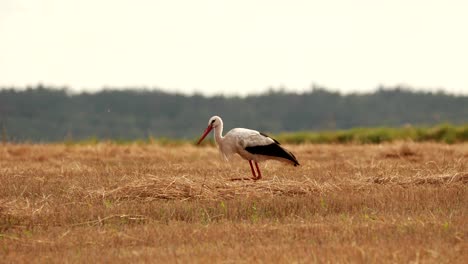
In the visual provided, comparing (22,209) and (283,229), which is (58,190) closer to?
(22,209)

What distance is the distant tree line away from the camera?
59.6m

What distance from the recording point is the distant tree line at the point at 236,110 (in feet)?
196

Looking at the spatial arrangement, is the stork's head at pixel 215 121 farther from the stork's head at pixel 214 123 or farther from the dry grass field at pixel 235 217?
the dry grass field at pixel 235 217

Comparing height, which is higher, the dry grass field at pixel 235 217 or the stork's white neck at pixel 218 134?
the stork's white neck at pixel 218 134

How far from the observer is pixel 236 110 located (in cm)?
6638

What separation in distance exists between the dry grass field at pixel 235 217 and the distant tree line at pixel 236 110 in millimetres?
46481

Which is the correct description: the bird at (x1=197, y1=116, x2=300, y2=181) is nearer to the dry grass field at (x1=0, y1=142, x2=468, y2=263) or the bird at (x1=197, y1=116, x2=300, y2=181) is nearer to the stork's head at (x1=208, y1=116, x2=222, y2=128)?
the dry grass field at (x1=0, y1=142, x2=468, y2=263)

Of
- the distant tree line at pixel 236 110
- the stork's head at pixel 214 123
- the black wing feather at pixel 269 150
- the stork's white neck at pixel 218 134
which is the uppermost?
the stork's head at pixel 214 123

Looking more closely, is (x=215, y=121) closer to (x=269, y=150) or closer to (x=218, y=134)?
(x=218, y=134)

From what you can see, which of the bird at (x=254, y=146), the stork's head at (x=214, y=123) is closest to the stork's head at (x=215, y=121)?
the stork's head at (x=214, y=123)

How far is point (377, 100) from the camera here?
218 feet

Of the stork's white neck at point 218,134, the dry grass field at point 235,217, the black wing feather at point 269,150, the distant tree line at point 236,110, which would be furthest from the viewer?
the distant tree line at point 236,110

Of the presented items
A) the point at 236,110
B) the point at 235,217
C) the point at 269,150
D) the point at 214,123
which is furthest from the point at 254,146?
the point at 236,110

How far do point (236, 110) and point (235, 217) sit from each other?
189 feet
